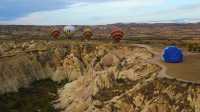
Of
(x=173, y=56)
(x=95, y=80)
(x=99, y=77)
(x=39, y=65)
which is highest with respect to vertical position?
(x=173, y=56)

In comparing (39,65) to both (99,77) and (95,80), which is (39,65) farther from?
(99,77)

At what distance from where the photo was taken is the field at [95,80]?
5059 centimetres

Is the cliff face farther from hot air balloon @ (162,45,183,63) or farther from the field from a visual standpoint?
hot air balloon @ (162,45,183,63)

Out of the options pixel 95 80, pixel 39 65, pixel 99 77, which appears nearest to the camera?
pixel 99 77

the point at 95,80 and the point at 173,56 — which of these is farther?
the point at 95,80

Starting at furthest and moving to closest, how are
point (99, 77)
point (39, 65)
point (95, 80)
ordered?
point (39, 65)
point (95, 80)
point (99, 77)

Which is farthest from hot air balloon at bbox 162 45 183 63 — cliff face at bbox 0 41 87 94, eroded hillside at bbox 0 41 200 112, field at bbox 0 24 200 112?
cliff face at bbox 0 41 87 94

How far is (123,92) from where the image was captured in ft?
188

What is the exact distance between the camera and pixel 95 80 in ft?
229

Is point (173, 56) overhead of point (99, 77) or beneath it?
overhead

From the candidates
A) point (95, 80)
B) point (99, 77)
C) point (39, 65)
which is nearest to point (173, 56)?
point (99, 77)

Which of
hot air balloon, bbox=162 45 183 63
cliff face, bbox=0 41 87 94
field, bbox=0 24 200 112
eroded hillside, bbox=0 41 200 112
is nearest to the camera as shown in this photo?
eroded hillside, bbox=0 41 200 112

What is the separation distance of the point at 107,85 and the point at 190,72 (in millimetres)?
12804

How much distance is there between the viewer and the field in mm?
50594
